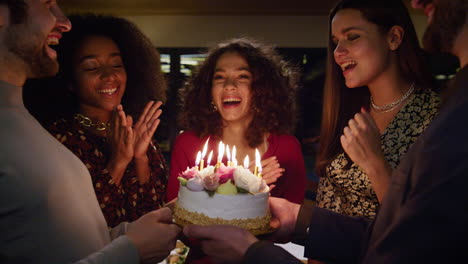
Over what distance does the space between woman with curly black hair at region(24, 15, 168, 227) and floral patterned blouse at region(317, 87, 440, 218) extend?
1.37 metres

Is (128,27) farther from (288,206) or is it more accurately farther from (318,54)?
(318,54)

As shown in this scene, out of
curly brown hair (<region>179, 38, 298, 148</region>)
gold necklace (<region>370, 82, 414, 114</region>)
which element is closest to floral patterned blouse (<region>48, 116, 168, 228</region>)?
curly brown hair (<region>179, 38, 298, 148</region>)

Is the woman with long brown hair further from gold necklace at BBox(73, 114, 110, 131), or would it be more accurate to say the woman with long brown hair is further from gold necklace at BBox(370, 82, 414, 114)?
gold necklace at BBox(73, 114, 110, 131)

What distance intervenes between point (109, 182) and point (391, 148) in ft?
6.00

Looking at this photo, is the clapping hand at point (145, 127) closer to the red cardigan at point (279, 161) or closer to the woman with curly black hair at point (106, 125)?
the woman with curly black hair at point (106, 125)

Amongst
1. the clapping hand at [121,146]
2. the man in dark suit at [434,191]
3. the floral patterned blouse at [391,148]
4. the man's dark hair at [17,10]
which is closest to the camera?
the man in dark suit at [434,191]

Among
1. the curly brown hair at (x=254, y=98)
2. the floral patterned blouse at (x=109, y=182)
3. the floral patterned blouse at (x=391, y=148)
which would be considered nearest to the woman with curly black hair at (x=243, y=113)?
the curly brown hair at (x=254, y=98)

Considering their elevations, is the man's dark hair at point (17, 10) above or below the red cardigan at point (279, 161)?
above

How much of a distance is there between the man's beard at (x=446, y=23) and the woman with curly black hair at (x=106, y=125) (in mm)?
1767

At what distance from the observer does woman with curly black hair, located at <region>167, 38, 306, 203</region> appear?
2.88 m

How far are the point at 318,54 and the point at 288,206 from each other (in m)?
6.88

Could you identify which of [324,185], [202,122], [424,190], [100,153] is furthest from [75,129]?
[424,190]

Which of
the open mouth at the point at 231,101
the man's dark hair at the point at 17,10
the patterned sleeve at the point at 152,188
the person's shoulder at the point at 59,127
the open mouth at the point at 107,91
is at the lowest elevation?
the patterned sleeve at the point at 152,188

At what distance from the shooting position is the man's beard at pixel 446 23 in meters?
1.11
